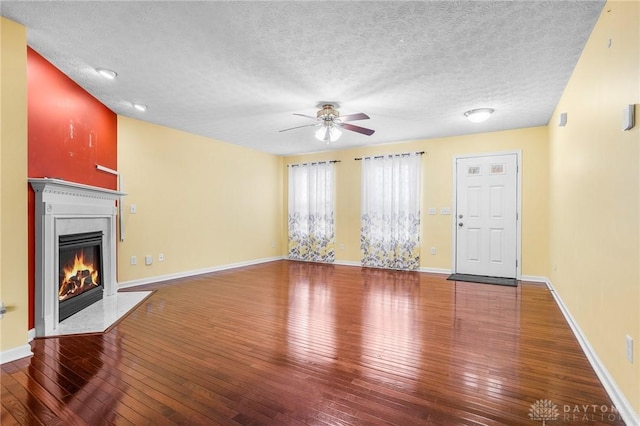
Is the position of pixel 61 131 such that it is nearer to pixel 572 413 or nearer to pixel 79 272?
pixel 79 272

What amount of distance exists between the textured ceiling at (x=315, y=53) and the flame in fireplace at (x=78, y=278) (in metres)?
2.05

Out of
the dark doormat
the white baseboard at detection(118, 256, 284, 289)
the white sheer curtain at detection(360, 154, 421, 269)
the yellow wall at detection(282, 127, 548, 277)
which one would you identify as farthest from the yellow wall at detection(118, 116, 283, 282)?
the dark doormat

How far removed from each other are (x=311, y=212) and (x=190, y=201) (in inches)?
105

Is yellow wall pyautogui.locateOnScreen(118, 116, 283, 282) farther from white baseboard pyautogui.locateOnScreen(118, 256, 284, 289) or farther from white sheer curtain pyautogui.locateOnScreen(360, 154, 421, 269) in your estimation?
white sheer curtain pyautogui.locateOnScreen(360, 154, 421, 269)

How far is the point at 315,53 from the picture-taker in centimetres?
277

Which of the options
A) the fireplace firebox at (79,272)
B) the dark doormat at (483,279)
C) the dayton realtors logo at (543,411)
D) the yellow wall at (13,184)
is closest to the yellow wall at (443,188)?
the dark doormat at (483,279)

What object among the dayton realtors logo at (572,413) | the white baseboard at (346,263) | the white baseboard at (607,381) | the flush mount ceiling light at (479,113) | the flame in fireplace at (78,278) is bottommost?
the white baseboard at (346,263)

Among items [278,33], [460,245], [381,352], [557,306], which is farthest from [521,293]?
[278,33]

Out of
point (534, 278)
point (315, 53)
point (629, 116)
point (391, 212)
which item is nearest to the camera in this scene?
point (629, 116)

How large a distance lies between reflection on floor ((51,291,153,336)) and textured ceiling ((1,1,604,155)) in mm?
2539

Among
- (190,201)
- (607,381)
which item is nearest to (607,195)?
(607,381)

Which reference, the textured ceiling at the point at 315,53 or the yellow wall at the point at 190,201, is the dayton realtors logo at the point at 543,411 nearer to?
the textured ceiling at the point at 315,53

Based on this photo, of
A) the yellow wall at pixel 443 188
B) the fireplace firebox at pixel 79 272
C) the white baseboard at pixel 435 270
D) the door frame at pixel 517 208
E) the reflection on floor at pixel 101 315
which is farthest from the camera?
the white baseboard at pixel 435 270

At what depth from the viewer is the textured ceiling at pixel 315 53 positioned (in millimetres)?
2225
